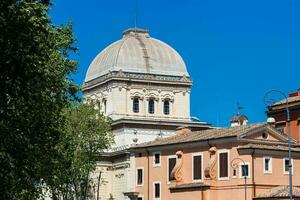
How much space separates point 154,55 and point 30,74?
9238cm

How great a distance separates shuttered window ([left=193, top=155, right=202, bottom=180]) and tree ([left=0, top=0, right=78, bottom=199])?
41968 millimetres

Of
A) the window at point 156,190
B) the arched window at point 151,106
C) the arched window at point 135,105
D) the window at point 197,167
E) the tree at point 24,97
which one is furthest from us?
the arched window at point 151,106

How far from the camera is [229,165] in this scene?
279 feet

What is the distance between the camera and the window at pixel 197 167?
291 ft

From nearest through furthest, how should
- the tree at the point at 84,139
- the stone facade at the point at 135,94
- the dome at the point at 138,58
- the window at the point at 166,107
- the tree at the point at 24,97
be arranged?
the tree at the point at 24,97 → the tree at the point at 84,139 → the stone facade at the point at 135,94 → the dome at the point at 138,58 → the window at the point at 166,107

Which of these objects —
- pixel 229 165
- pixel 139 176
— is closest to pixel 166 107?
pixel 139 176

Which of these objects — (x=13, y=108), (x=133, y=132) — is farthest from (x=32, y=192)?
(x=133, y=132)

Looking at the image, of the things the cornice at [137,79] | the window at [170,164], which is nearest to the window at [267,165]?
the window at [170,164]

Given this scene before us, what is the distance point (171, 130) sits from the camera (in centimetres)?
11950

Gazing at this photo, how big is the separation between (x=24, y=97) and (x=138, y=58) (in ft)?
291

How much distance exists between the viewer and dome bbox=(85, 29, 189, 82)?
12338 centimetres

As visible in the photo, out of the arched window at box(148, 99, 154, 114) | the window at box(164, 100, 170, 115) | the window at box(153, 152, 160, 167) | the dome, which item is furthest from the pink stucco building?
the dome

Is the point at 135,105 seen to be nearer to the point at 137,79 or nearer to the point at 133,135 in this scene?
the point at 137,79

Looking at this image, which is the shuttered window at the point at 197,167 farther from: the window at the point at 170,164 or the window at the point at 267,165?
the window at the point at 267,165
